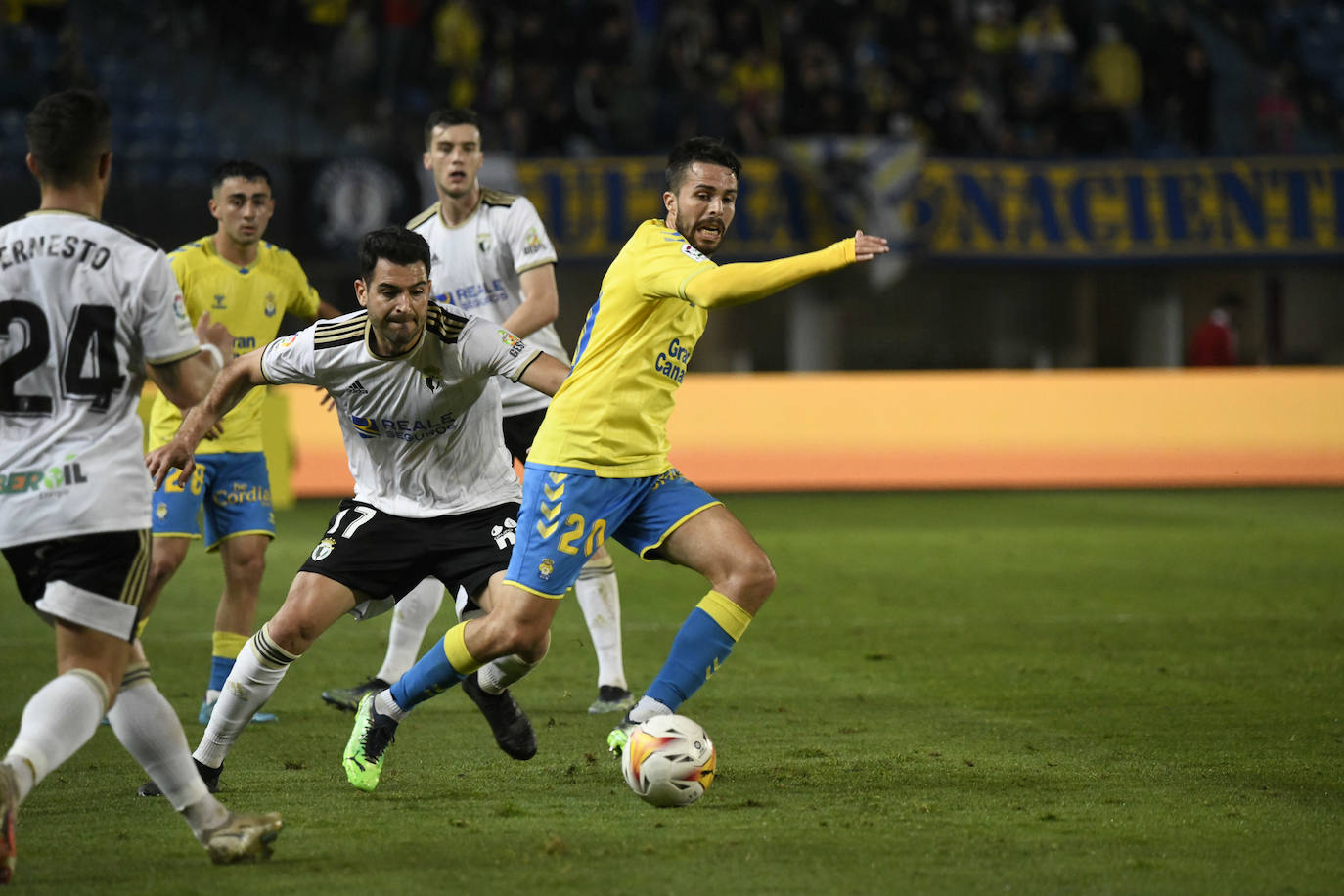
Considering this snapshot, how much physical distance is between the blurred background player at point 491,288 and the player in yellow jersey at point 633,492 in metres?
1.43

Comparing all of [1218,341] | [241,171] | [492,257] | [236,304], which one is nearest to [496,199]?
[492,257]

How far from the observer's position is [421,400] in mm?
5293

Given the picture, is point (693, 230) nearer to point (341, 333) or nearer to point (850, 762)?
point (341, 333)

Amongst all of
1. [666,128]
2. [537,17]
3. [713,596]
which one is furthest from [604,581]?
[537,17]

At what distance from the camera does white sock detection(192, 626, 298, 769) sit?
5.20m

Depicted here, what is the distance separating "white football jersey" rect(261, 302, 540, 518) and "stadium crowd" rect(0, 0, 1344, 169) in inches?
545

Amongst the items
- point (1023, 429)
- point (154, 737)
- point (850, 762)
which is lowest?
point (1023, 429)

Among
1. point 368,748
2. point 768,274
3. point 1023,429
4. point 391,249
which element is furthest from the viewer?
point 1023,429

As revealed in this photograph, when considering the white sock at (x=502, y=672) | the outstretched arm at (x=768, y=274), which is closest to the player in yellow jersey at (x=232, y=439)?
the white sock at (x=502, y=672)

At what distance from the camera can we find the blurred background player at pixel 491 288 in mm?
6805

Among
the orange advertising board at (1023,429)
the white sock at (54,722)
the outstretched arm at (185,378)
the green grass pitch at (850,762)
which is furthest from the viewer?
the orange advertising board at (1023,429)

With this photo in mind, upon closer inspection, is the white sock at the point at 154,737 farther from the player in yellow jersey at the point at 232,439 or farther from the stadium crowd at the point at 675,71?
the stadium crowd at the point at 675,71

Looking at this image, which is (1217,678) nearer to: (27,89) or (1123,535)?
(1123,535)

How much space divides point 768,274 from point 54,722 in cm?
220
